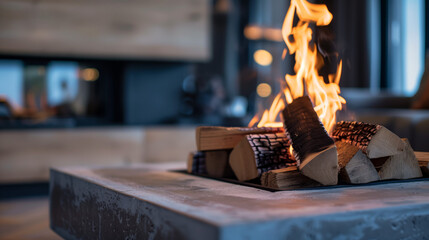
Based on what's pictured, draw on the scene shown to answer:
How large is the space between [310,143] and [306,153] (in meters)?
0.03

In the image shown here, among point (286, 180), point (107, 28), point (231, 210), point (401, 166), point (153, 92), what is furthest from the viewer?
point (153, 92)

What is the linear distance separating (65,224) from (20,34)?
7.04ft

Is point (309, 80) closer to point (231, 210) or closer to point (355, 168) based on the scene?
point (355, 168)

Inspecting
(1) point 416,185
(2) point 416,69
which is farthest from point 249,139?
(2) point 416,69

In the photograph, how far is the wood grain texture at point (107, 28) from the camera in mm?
3488

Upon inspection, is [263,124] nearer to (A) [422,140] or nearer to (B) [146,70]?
(A) [422,140]

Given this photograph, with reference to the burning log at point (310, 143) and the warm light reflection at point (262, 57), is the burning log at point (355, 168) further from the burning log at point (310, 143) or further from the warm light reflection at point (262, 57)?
the warm light reflection at point (262, 57)

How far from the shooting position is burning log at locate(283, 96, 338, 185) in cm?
141

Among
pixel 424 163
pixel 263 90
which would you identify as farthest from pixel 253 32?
pixel 424 163

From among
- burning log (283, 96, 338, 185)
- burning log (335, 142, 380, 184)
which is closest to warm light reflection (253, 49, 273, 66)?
burning log (283, 96, 338, 185)

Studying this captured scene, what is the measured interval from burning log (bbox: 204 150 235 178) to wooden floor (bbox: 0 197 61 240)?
2.92 feet

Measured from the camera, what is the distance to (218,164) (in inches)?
68.8

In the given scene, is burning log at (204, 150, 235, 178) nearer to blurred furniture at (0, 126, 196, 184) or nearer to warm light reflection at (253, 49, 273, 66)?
blurred furniture at (0, 126, 196, 184)

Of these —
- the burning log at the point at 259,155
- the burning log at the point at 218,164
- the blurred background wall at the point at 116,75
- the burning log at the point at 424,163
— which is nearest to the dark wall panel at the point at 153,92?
the blurred background wall at the point at 116,75
